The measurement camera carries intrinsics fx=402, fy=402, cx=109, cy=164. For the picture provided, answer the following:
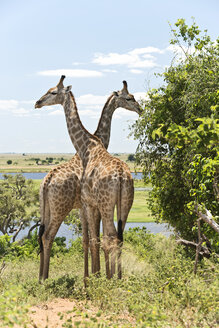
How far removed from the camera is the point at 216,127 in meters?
4.82

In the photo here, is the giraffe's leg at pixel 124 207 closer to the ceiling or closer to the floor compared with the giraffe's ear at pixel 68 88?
closer to the floor

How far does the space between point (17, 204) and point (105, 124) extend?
635 inches

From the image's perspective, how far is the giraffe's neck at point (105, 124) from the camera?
9.39 metres

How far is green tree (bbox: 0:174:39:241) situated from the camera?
952 inches

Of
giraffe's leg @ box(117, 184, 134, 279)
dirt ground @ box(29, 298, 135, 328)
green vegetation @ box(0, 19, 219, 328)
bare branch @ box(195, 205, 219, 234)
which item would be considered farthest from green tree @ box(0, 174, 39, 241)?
bare branch @ box(195, 205, 219, 234)

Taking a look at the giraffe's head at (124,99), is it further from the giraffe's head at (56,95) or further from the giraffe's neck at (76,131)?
the giraffe's head at (56,95)

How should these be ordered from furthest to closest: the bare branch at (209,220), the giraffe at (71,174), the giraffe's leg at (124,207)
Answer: the giraffe at (71,174), the giraffe's leg at (124,207), the bare branch at (209,220)

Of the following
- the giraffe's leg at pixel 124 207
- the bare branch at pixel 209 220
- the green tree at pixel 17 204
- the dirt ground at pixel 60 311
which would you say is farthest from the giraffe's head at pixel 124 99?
the green tree at pixel 17 204

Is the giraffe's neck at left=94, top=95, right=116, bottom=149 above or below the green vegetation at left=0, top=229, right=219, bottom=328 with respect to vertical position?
above

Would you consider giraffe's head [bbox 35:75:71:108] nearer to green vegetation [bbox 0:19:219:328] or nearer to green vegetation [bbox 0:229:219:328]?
green vegetation [bbox 0:19:219:328]

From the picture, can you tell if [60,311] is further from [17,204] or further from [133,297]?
[17,204]

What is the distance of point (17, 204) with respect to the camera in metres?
24.2

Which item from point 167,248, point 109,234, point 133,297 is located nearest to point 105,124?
point 109,234

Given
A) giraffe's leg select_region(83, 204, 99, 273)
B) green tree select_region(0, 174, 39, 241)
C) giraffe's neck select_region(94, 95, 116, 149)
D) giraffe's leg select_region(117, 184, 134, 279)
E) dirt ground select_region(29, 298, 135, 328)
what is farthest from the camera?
green tree select_region(0, 174, 39, 241)
